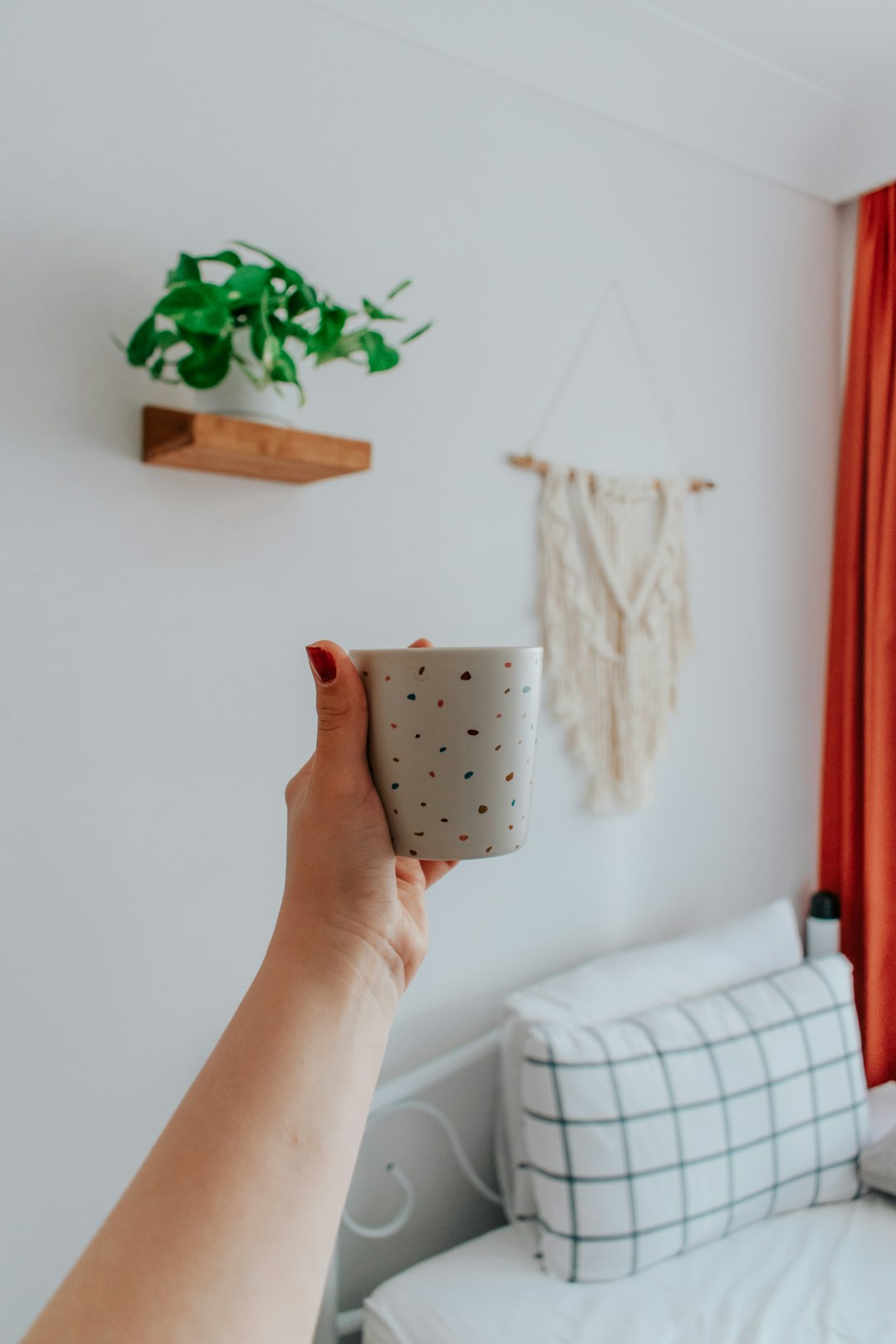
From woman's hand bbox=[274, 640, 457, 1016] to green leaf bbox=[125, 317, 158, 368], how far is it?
76 centimetres

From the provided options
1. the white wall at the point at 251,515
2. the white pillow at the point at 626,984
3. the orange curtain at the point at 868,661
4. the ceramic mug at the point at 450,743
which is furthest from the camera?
the orange curtain at the point at 868,661

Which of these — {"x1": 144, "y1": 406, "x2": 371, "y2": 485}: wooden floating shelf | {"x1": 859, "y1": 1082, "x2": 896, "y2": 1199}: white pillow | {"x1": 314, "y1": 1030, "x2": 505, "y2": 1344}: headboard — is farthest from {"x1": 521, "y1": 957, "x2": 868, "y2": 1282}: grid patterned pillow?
{"x1": 144, "y1": 406, "x2": 371, "y2": 485}: wooden floating shelf

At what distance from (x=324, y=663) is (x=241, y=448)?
2.26ft

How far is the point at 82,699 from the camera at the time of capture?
1.27 m

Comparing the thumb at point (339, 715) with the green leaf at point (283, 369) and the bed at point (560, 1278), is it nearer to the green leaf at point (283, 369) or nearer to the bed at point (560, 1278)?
the green leaf at point (283, 369)

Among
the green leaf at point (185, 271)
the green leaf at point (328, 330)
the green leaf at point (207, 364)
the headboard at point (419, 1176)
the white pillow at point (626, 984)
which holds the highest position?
the green leaf at point (185, 271)

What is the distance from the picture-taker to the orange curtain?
2.04 m

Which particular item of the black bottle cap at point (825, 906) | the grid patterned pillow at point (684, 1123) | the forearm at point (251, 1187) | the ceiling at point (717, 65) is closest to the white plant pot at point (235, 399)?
the ceiling at point (717, 65)

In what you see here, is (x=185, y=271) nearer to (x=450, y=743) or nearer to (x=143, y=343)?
(x=143, y=343)

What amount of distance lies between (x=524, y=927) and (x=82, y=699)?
84 cm

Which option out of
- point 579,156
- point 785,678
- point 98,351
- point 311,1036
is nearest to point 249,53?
point 98,351

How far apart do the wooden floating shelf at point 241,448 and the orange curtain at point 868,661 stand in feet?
4.18

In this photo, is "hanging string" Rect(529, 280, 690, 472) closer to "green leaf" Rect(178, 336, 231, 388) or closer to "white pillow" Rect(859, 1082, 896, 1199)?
"green leaf" Rect(178, 336, 231, 388)

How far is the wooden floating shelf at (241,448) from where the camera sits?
1181 millimetres
